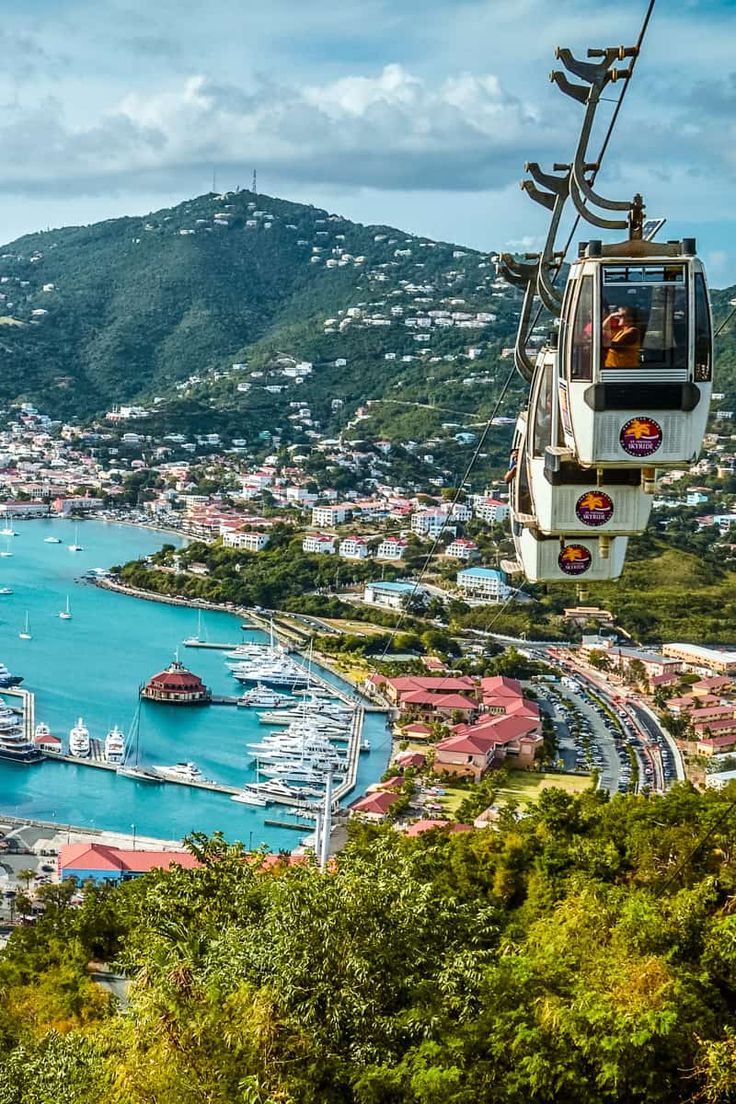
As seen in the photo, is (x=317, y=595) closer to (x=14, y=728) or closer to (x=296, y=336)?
(x=14, y=728)

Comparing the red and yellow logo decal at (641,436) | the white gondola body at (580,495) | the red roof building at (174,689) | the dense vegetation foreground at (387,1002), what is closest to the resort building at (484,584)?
the red roof building at (174,689)

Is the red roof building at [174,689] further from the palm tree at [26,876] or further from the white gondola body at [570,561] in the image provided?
the white gondola body at [570,561]

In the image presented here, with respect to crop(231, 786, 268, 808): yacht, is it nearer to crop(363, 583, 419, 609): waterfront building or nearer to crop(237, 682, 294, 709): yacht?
crop(237, 682, 294, 709): yacht

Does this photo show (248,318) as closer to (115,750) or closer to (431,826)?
(115,750)

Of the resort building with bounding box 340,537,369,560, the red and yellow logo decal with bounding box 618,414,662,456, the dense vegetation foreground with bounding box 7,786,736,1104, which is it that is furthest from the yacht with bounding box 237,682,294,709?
the red and yellow logo decal with bounding box 618,414,662,456

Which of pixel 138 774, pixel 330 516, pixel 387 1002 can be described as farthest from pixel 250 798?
pixel 330 516

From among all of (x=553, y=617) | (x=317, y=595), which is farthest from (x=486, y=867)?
(x=317, y=595)
